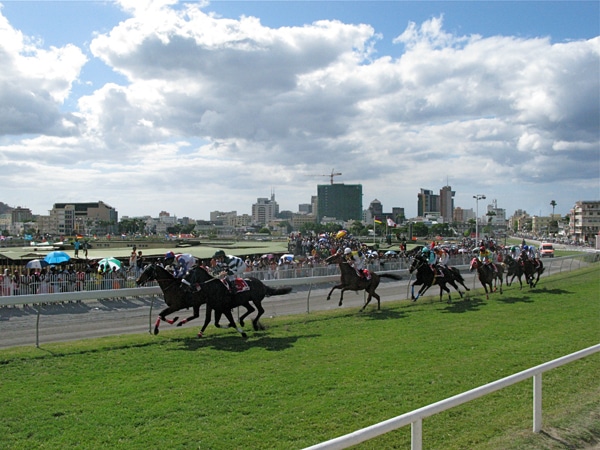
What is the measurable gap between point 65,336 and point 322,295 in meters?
9.90

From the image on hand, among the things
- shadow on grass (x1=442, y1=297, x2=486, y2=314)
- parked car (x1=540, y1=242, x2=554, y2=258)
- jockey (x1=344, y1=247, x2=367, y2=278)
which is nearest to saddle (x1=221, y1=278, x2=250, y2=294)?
jockey (x1=344, y1=247, x2=367, y2=278)

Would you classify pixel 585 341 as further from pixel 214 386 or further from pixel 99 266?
pixel 99 266

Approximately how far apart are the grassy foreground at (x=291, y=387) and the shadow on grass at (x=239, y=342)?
39mm

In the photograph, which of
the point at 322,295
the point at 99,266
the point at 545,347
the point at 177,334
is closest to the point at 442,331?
the point at 545,347

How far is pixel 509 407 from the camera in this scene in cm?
628

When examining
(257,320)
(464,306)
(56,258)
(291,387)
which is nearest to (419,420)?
(291,387)

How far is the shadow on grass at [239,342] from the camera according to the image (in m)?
9.79

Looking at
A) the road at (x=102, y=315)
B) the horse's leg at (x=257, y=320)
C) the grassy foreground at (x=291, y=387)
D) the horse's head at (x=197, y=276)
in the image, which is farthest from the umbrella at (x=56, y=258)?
the horse's leg at (x=257, y=320)

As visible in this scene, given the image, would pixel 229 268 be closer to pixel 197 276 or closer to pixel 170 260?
pixel 197 276

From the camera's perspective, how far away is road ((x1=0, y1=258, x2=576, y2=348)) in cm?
1145

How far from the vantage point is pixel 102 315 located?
563 inches

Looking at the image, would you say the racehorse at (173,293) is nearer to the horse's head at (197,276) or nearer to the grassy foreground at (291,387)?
the horse's head at (197,276)

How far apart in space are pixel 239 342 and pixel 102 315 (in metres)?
5.87

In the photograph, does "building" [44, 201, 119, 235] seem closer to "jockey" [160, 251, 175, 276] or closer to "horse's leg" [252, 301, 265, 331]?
"jockey" [160, 251, 175, 276]
